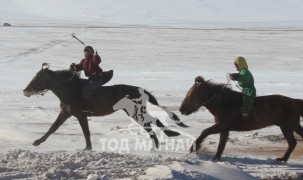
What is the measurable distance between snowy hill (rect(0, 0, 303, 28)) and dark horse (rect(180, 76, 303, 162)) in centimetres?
8444

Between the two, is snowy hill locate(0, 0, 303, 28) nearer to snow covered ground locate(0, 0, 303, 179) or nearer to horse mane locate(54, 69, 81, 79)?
snow covered ground locate(0, 0, 303, 179)

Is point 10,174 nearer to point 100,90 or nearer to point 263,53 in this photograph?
point 100,90

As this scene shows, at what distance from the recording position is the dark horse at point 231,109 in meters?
10.6

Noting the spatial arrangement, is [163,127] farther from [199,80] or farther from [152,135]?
[199,80]

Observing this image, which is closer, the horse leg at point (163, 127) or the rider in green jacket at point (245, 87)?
the rider in green jacket at point (245, 87)

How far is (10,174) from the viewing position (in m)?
8.57

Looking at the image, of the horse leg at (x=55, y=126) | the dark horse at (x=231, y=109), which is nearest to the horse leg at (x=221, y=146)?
the dark horse at (x=231, y=109)

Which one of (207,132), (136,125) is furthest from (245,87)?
(136,125)

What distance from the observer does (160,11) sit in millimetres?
109688

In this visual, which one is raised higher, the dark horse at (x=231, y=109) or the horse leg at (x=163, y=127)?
the dark horse at (x=231, y=109)

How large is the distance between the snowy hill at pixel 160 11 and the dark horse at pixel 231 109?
8444 centimetres

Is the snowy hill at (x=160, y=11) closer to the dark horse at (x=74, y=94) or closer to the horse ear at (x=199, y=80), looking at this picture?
the dark horse at (x=74, y=94)

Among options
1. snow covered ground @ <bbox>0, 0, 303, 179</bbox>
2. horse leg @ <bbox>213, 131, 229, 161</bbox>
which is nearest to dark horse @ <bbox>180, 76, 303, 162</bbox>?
horse leg @ <bbox>213, 131, 229, 161</bbox>

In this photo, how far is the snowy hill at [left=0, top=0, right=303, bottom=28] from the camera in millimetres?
100206
